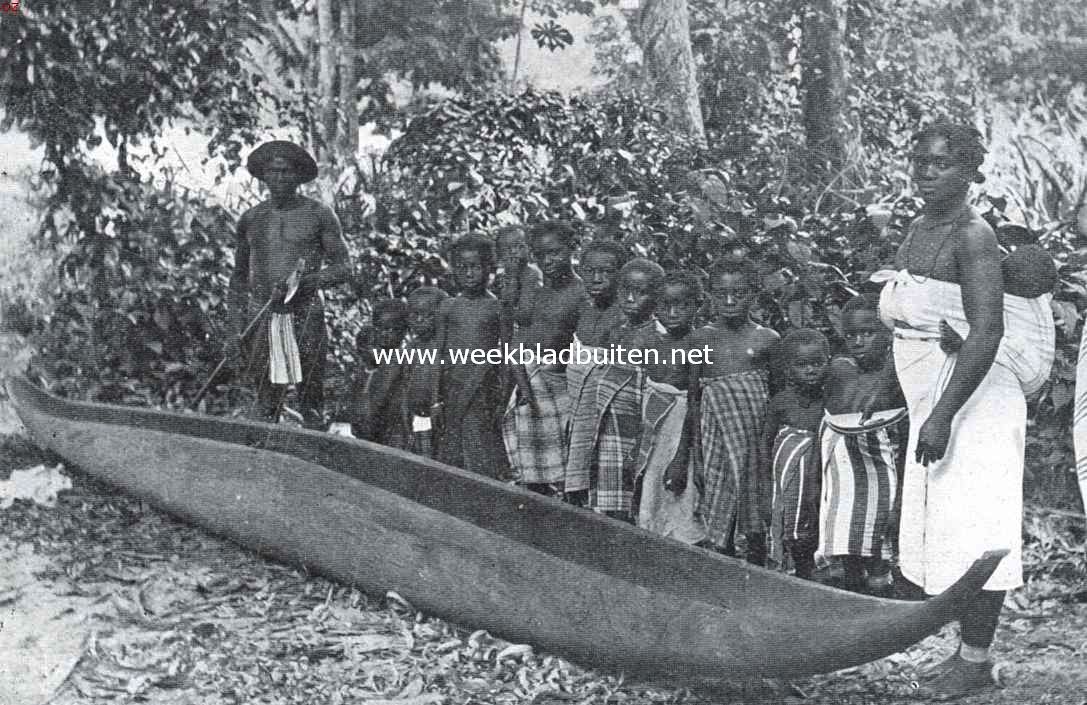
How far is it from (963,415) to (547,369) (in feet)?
4.83

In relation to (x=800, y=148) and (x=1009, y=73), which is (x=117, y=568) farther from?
(x=1009, y=73)

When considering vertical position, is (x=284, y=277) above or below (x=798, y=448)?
above

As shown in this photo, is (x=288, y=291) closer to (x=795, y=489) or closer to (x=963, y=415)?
(x=795, y=489)

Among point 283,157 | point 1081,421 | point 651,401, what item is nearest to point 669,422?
point 651,401

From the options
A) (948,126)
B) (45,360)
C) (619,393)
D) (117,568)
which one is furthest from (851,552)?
(45,360)

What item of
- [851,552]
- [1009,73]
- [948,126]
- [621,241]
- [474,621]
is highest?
[1009,73]

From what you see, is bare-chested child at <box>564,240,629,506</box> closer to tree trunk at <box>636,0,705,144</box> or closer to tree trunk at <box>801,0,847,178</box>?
tree trunk at <box>636,0,705,144</box>

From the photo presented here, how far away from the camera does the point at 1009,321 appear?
3.21 meters

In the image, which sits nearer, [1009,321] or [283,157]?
[1009,321]

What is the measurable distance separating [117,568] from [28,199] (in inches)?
58.4

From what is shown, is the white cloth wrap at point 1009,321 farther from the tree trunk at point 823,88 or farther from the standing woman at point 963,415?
the tree trunk at point 823,88

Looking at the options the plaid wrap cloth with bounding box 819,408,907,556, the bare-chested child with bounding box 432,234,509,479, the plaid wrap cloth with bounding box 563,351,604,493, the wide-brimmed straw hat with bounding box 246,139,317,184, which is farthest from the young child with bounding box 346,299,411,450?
the plaid wrap cloth with bounding box 819,408,907,556

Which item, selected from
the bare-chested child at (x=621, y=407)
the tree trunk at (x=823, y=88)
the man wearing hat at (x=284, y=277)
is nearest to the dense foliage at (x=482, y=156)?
the tree trunk at (x=823, y=88)

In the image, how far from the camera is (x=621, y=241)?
4250 mm
